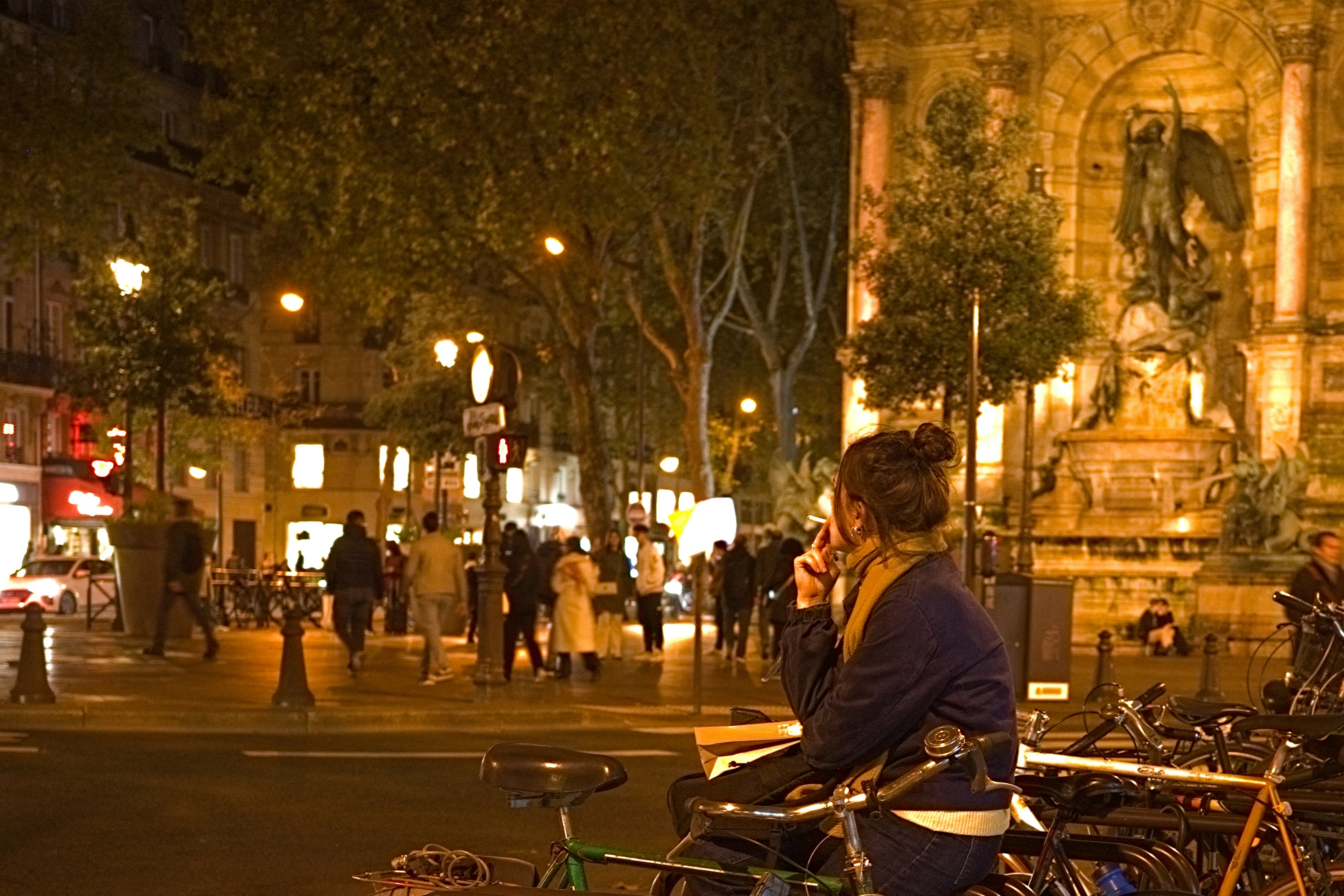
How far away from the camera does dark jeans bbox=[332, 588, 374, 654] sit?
24422 mm

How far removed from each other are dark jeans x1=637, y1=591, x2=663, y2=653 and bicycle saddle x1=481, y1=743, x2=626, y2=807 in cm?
2409

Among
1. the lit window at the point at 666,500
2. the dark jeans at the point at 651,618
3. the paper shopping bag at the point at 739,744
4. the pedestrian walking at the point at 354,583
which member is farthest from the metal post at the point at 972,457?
the lit window at the point at 666,500

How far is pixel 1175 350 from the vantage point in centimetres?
3553

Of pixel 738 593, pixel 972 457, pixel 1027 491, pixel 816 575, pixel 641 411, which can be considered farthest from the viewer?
pixel 641 411

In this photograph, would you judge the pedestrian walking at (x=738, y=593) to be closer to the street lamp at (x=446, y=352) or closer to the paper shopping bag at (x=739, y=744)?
the street lamp at (x=446, y=352)

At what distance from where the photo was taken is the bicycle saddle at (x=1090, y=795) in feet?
18.7

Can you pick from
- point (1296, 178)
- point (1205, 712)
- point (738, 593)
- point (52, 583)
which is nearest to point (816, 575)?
point (1205, 712)

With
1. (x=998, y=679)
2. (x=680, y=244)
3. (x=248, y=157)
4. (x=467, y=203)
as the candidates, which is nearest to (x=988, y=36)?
(x=467, y=203)

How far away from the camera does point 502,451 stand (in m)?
21.7

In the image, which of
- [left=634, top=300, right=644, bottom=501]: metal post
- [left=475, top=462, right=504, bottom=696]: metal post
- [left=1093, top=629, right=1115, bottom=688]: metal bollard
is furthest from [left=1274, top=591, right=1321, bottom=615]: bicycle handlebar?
[left=634, top=300, right=644, bottom=501]: metal post

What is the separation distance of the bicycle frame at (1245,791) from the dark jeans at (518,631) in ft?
59.3

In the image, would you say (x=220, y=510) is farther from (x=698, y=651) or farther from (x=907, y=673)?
(x=907, y=673)

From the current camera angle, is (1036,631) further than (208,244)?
No

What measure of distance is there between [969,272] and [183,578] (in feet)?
33.3
